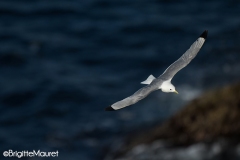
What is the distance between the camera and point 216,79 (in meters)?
28.5

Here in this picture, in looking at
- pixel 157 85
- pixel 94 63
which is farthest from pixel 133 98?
pixel 94 63

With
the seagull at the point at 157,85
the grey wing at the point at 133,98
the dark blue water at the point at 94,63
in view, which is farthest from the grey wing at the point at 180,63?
the dark blue water at the point at 94,63

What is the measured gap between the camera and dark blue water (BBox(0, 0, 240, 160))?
2641 centimetres

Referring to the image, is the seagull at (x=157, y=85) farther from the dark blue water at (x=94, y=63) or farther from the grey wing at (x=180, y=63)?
the dark blue water at (x=94, y=63)

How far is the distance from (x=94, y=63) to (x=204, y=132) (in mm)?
11862

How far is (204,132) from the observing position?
2031 cm

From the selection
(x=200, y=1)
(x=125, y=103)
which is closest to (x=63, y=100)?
(x=200, y=1)

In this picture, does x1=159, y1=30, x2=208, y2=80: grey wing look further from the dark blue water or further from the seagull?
the dark blue water

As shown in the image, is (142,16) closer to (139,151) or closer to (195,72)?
(195,72)

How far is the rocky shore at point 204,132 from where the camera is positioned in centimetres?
2002

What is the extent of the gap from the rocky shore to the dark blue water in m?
3.95

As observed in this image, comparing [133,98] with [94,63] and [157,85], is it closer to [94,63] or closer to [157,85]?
[157,85]

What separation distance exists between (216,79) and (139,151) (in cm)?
833

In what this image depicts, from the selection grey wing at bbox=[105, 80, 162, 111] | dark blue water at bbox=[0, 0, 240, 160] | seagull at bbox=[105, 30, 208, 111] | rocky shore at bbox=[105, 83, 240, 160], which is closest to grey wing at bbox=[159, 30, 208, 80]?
seagull at bbox=[105, 30, 208, 111]
